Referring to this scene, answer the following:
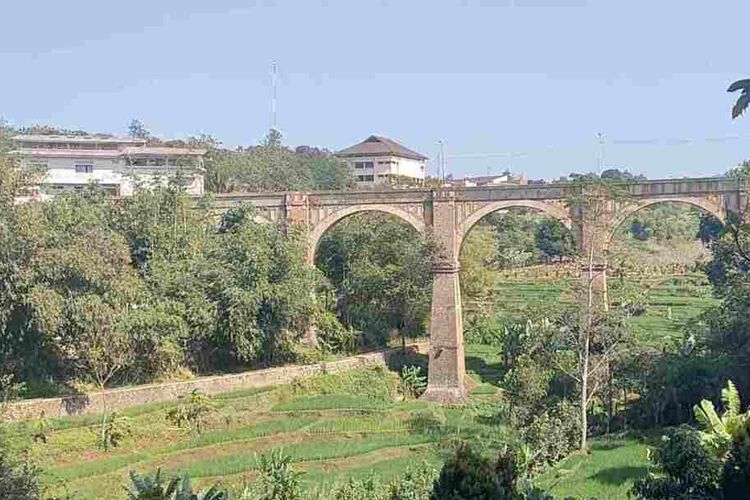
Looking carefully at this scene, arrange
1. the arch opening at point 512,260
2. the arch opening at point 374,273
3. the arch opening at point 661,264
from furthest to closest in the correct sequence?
the arch opening at point 374,273
the arch opening at point 512,260
the arch opening at point 661,264

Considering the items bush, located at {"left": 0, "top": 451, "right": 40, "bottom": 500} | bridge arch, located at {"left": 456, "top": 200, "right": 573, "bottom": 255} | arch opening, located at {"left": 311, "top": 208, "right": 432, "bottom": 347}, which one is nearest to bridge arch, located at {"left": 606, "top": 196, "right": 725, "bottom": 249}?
Answer: bridge arch, located at {"left": 456, "top": 200, "right": 573, "bottom": 255}

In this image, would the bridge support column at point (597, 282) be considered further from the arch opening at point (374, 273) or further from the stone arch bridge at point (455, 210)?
the arch opening at point (374, 273)

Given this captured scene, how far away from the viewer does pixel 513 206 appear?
1069 inches

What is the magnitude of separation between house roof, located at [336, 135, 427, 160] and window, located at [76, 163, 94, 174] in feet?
94.4

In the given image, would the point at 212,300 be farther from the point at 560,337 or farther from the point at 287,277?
the point at 560,337

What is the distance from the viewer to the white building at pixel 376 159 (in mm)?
64688

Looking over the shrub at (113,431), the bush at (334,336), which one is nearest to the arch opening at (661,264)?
the bush at (334,336)

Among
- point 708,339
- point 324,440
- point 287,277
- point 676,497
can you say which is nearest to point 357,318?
point 287,277

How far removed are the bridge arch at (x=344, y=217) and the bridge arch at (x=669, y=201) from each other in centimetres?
610

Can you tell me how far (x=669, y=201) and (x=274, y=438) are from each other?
13332 mm

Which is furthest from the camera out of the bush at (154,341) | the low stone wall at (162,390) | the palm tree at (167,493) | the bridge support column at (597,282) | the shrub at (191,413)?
the bridge support column at (597,282)

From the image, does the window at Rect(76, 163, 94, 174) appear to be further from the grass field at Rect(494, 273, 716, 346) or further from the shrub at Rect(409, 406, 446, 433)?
the shrub at Rect(409, 406, 446, 433)

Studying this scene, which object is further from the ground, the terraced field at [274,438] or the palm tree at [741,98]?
the palm tree at [741,98]

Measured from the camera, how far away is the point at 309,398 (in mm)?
24906
